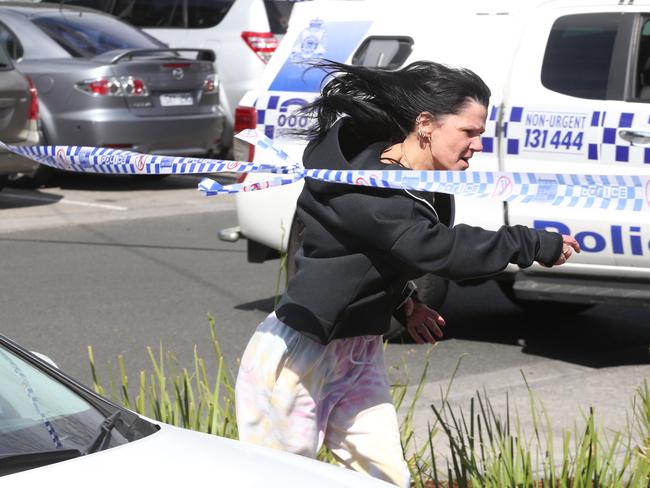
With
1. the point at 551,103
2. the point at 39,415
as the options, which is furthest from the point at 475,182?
the point at 551,103

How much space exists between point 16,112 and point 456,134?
30.2 ft

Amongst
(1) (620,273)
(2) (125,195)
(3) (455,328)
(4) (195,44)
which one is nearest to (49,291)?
(3) (455,328)

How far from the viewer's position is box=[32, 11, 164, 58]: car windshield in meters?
13.5

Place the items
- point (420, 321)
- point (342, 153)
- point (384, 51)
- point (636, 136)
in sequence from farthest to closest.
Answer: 1. point (384, 51)
2. point (636, 136)
3. point (420, 321)
4. point (342, 153)

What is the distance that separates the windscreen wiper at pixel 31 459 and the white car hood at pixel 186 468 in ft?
0.10

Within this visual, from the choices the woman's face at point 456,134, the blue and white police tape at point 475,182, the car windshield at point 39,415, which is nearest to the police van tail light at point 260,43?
the blue and white police tape at point 475,182

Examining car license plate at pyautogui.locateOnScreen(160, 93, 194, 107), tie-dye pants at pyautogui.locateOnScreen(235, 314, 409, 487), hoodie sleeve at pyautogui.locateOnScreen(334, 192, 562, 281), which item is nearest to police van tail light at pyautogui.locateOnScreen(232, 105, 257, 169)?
tie-dye pants at pyautogui.locateOnScreen(235, 314, 409, 487)

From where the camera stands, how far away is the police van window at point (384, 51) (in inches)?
292

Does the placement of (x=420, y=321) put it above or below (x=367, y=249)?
below

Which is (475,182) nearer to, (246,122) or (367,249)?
(367,249)

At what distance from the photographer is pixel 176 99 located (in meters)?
13.5

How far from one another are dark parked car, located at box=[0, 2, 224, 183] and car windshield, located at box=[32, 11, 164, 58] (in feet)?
0.03

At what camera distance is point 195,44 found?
15.4 meters

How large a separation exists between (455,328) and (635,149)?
1692 millimetres
